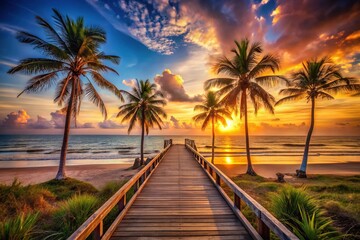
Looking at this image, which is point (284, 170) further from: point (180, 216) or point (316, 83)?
point (180, 216)

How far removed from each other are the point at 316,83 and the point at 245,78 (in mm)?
6775

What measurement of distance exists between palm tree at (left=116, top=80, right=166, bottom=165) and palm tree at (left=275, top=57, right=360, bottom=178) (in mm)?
14419

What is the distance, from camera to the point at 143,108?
2120 centimetres

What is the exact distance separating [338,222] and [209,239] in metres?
4.07

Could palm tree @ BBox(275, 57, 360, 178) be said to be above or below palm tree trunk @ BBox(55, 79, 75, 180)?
above

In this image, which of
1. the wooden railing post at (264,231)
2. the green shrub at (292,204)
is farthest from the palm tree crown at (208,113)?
the wooden railing post at (264,231)

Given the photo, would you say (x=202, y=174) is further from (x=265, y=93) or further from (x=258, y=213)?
(x=265, y=93)

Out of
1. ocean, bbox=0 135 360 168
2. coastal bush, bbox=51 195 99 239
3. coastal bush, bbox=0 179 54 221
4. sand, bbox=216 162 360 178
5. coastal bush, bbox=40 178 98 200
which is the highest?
coastal bush, bbox=51 195 99 239

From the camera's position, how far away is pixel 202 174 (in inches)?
337

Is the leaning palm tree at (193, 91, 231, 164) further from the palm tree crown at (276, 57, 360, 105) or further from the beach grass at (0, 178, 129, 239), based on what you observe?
the beach grass at (0, 178, 129, 239)

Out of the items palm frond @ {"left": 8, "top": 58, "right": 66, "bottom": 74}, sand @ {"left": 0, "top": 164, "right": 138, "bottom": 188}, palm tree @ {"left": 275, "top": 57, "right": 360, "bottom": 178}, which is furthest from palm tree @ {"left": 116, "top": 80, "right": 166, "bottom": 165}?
palm tree @ {"left": 275, "top": 57, "right": 360, "bottom": 178}

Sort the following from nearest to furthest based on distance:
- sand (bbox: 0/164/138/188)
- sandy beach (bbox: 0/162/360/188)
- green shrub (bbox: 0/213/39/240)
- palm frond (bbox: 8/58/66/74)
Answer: green shrub (bbox: 0/213/39/240) → palm frond (bbox: 8/58/66/74) → sand (bbox: 0/164/138/188) → sandy beach (bbox: 0/162/360/188)

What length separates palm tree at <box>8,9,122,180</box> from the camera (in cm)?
1034

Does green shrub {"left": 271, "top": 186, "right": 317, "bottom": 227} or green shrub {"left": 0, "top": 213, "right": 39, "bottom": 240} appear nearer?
green shrub {"left": 0, "top": 213, "right": 39, "bottom": 240}
